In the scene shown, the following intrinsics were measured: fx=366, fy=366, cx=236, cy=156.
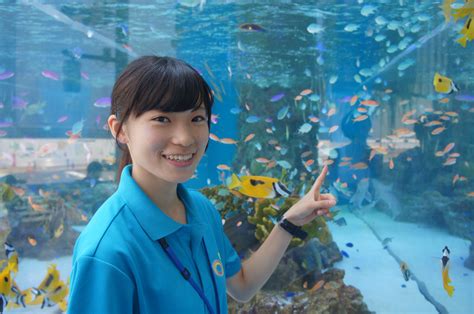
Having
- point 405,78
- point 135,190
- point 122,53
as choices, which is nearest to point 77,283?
point 135,190

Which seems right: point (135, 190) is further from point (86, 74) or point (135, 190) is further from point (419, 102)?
point (86, 74)

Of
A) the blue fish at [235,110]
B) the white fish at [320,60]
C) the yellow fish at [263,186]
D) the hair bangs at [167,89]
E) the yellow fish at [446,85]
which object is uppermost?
Answer: the hair bangs at [167,89]

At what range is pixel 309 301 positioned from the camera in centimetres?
481

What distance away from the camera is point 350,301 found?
4941 millimetres

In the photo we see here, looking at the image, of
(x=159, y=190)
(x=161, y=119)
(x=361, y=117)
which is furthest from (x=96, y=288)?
(x=361, y=117)

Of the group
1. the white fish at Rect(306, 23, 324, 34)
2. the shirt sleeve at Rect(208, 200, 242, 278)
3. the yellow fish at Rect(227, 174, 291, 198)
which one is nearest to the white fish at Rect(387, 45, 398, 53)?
the white fish at Rect(306, 23, 324, 34)

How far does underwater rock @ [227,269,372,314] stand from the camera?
4742 mm

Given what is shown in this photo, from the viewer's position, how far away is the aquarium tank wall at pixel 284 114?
792cm

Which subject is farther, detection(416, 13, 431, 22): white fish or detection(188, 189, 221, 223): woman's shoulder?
detection(416, 13, 431, 22): white fish

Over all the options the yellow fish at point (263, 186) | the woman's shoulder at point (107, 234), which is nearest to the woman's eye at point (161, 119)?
the woman's shoulder at point (107, 234)

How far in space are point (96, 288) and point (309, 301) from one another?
4226 mm

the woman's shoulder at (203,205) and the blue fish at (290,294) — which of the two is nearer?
the woman's shoulder at (203,205)

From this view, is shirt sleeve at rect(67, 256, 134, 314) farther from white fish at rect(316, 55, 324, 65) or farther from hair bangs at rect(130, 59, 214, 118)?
white fish at rect(316, 55, 324, 65)

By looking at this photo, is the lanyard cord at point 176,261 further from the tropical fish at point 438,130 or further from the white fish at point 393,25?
the white fish at point 393,25
